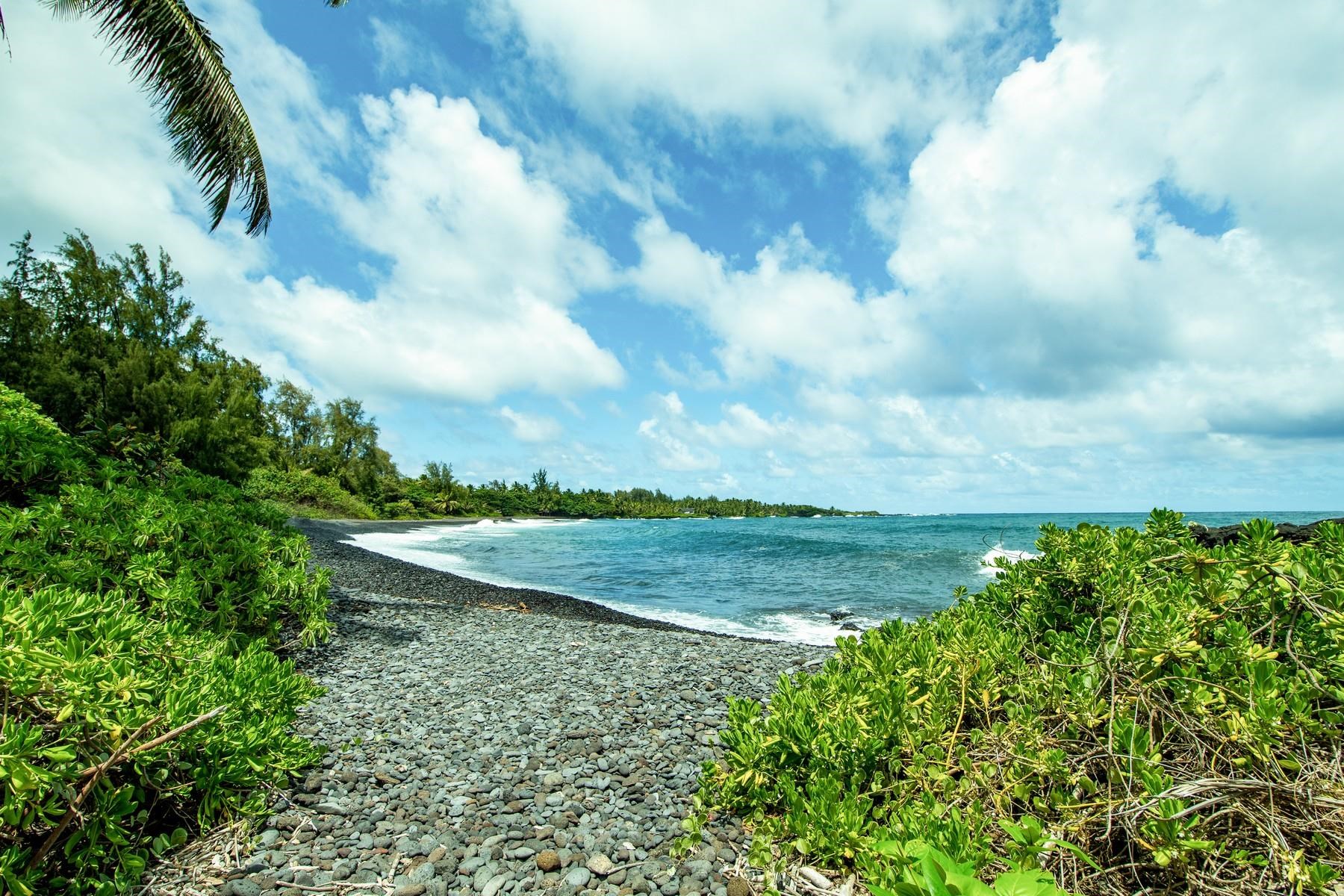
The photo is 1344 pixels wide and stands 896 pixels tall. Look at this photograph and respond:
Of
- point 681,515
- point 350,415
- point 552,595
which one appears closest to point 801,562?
point 552,595

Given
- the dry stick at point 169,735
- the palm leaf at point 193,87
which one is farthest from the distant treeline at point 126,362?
the dry stick at point 169,735

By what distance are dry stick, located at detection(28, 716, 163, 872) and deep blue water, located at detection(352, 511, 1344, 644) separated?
628cm

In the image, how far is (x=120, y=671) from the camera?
9.71 feet

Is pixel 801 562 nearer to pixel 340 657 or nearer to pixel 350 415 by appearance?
pixel 340 657

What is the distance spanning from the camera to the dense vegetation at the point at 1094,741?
203 cm

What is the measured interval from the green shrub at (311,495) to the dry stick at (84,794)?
4086 cm

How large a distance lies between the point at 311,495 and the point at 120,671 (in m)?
51.3

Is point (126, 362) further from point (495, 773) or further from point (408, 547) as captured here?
point (495, 773)

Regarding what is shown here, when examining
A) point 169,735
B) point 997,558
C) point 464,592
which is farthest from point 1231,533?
point 464,592

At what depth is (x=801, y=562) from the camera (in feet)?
90.0

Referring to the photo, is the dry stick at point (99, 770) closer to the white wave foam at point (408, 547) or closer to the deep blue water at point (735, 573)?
the deep blue water at point (735, 573)

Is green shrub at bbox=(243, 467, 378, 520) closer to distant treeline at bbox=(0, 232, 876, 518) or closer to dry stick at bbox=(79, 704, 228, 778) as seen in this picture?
distant treeline at bbox=(0, 232, 876, 518)

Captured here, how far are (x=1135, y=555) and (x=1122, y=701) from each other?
1373 mm

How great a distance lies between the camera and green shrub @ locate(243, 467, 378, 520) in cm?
4141
